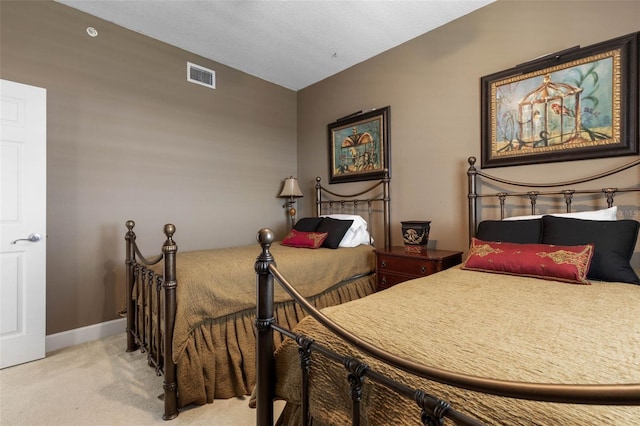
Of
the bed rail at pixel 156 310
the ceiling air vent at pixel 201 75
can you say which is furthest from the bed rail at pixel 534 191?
the ceiling air vent at pixel 201 75

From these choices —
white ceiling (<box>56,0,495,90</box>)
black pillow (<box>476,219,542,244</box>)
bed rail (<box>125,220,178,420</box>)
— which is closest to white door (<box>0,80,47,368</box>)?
bed rail (<box>125,220,178,420</box>)

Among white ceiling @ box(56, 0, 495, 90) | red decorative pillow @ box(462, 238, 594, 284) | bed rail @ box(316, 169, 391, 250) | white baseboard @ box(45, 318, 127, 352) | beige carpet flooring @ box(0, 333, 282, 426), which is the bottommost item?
beige carpet flooring @ box(0, 333, 282, 426)

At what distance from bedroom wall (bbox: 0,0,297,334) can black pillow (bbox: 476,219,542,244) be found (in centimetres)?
266

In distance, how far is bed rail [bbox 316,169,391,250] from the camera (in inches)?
→ 123

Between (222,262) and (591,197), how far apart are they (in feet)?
8.48

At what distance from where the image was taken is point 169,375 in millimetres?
1638

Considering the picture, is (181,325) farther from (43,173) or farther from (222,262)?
(43,173)

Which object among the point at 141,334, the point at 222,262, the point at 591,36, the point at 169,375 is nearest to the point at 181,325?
the point at 169,375

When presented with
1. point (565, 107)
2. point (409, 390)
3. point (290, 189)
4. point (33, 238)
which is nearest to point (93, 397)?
point (33, 238)

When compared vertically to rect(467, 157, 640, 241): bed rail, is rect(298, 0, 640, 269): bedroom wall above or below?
above

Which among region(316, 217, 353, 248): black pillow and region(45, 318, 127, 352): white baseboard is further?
region(316, 217, 353, 248): black pillow

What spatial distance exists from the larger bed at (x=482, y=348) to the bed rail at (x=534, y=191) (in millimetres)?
356

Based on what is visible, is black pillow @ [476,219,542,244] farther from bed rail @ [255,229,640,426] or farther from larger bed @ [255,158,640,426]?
bed rail @ [255,229,640,426]

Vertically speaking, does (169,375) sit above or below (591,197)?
below
